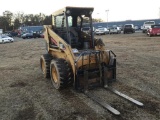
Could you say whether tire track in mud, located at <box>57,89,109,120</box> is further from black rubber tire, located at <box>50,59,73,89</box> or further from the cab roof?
the cab roof

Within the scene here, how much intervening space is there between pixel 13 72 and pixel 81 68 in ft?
16.9

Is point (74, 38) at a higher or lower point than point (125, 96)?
higher

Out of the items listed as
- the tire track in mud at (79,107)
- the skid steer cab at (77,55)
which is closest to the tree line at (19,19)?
the skid steer cab at (77,55)

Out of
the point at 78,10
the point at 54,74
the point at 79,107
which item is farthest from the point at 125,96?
the point at 78,10

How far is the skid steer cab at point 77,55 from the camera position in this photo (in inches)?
297

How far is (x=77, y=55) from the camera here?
306 inches

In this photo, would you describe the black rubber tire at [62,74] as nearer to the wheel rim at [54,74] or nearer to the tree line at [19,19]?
the wheel rim at [54,74]

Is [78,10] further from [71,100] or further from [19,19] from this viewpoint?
[19,19]

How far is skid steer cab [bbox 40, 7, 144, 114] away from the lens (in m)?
7.54

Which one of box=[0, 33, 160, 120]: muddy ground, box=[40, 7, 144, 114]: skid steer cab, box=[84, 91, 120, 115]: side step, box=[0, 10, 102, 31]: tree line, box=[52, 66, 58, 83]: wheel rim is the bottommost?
box=[0, 33, 160, 120]: muddy ground

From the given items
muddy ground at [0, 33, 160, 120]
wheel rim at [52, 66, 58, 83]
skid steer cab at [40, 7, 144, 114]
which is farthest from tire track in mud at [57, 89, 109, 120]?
wheel rim at [52, 66, 58, 83]

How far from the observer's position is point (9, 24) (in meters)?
98.7

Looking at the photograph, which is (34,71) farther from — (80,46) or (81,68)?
(81,68)

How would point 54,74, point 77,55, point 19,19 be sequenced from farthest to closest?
1. point 19,19
2. point 54,74
3. point 77,55
